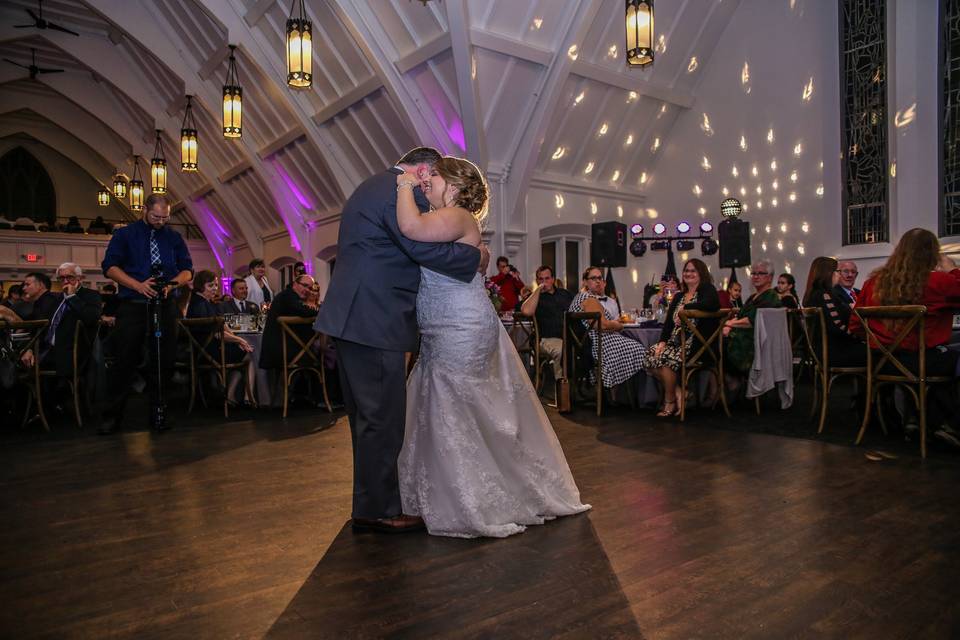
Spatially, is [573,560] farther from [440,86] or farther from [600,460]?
[440,86]

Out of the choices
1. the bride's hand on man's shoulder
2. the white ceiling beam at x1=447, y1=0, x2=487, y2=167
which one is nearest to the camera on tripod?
the bride's hand on man's shoulder

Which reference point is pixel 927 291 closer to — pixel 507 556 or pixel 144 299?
pixel 507 556

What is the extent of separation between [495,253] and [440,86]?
227cm

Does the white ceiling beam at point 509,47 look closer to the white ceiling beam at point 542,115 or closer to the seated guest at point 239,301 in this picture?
the white ceiling beam at point 542,115

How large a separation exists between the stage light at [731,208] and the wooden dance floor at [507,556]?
A: 22.5 feet

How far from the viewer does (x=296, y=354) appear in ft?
18.1

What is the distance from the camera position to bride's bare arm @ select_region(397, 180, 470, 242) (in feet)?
7.74

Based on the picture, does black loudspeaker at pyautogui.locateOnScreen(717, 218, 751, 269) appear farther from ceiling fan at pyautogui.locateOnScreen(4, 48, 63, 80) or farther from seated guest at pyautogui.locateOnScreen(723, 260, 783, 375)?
ceiling fan at pyautogui.locateOnScreen(4, 48, 63, 80)

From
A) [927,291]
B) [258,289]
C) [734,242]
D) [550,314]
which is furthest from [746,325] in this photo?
[258,289]

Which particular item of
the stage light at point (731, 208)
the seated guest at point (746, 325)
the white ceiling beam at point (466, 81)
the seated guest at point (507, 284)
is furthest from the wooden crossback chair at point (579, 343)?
the stage light at point (731, 208)

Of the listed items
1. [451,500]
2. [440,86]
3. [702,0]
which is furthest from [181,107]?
[451,500]

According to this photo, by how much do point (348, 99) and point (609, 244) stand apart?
441 cm

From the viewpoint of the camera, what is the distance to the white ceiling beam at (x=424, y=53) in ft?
25.7

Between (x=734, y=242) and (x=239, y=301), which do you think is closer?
(x=239, y=301)
